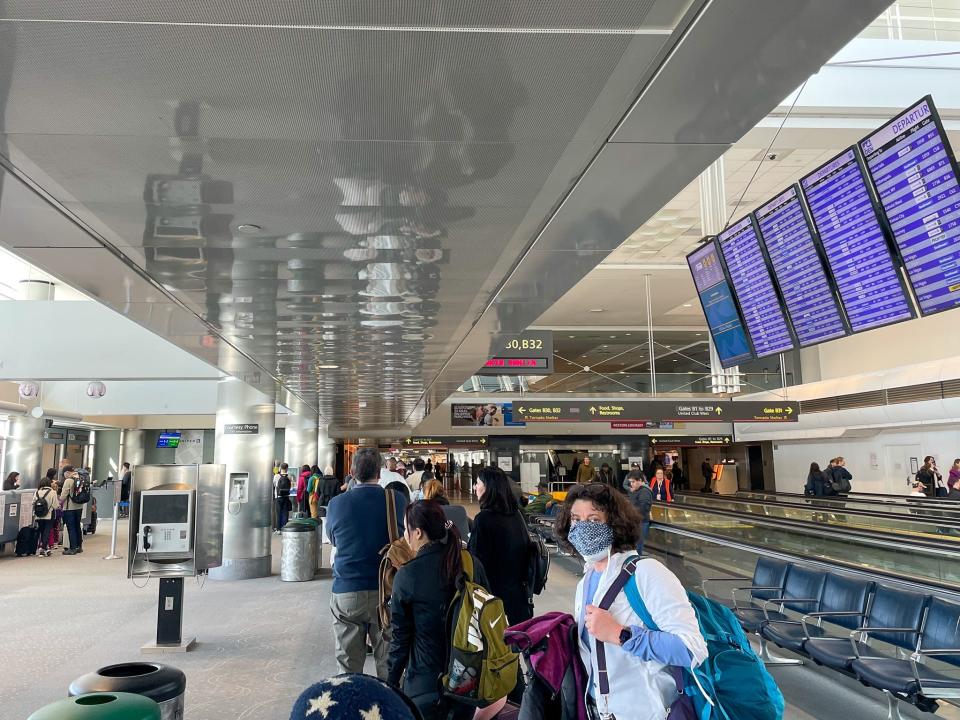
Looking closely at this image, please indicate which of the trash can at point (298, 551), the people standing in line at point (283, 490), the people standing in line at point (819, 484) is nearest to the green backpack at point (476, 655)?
the trash can at point (298, 551)

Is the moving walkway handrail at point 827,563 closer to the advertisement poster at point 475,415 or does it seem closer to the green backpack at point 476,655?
the green backpack at point 476,655

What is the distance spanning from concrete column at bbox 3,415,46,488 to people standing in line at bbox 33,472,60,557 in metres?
5.14

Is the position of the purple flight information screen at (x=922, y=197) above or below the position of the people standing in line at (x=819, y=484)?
above

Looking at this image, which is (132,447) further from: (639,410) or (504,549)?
(504,549)

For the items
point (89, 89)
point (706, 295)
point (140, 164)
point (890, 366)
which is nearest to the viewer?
point (89, 89)

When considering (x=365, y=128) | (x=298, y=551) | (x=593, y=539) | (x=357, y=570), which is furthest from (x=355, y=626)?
(x=298, y=551)

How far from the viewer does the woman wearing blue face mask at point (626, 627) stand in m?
2.31

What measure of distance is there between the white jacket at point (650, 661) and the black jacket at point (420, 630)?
94cm

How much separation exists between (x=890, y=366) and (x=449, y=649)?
21189 millimetres

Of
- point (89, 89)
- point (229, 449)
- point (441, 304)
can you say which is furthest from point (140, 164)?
point (229, 449)

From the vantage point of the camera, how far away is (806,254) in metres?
7.35

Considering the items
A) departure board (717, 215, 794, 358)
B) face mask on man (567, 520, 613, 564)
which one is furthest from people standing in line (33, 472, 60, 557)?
face mask on man (567, 520, 613, 564)

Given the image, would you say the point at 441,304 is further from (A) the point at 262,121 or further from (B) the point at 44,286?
(B) the point at 44,286

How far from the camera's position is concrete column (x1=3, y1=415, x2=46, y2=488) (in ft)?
66.9
